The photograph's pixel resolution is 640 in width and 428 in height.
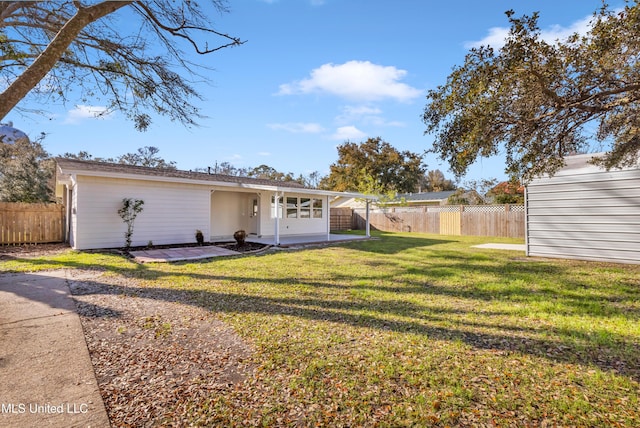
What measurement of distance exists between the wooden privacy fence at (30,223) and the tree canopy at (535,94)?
14.2 m

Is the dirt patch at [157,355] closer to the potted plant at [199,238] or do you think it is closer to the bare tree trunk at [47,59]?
the bare tree trunk at [47,59]

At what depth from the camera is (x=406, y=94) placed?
36.7 ft

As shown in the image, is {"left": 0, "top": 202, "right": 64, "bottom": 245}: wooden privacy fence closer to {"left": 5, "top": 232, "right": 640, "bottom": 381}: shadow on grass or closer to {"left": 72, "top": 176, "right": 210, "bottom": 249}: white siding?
{"left": 72, "top": 176, "right": 210, "bottom": 249}: white siding

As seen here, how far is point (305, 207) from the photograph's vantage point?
15.6 m

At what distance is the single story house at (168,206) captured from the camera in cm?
998

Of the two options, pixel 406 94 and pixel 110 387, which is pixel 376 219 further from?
→ pixel 110 387

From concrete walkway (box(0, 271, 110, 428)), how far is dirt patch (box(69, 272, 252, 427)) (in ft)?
0.35

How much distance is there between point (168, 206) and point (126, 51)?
606cm

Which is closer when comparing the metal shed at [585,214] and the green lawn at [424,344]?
the green lawn at [424,344]

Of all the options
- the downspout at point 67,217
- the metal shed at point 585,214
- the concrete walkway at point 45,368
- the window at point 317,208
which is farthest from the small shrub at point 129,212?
the metal shed at point 585,214

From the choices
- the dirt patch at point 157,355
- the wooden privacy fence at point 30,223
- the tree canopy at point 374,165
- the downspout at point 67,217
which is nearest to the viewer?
the dirt patch at point 157,355

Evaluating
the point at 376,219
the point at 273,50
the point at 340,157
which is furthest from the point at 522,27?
the point at 340,157

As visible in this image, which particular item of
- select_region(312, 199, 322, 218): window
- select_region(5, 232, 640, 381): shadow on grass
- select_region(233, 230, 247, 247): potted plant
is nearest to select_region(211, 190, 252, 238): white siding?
select_region(233, 230, 247, 247): potted plant

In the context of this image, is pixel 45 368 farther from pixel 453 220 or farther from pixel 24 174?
pixel 453 220
